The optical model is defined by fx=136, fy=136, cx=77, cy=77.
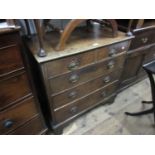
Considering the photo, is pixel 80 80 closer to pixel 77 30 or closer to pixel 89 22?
pixel 77 30

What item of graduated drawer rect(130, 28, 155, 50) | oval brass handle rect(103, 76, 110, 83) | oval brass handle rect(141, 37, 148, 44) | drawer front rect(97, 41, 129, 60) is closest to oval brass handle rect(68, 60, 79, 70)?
drawer front rect(97, 41, 129, 60)

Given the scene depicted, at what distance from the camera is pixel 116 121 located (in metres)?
1.50

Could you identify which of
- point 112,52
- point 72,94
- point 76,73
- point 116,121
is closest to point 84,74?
point 76,73

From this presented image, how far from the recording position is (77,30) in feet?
4.22

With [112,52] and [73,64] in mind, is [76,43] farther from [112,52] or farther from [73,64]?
[112,52]

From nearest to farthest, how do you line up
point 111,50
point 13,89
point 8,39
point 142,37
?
point 8,39
point 13,89
point 111,50
point 142,37

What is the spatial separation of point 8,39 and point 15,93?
0.33 meters

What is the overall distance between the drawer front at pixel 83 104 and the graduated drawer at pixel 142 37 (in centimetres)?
46

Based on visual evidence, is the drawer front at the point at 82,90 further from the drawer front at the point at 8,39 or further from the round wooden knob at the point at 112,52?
the drawer front at the point at 8,39

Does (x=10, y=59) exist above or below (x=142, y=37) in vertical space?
above

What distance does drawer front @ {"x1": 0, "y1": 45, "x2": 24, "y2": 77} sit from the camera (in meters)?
0.65
